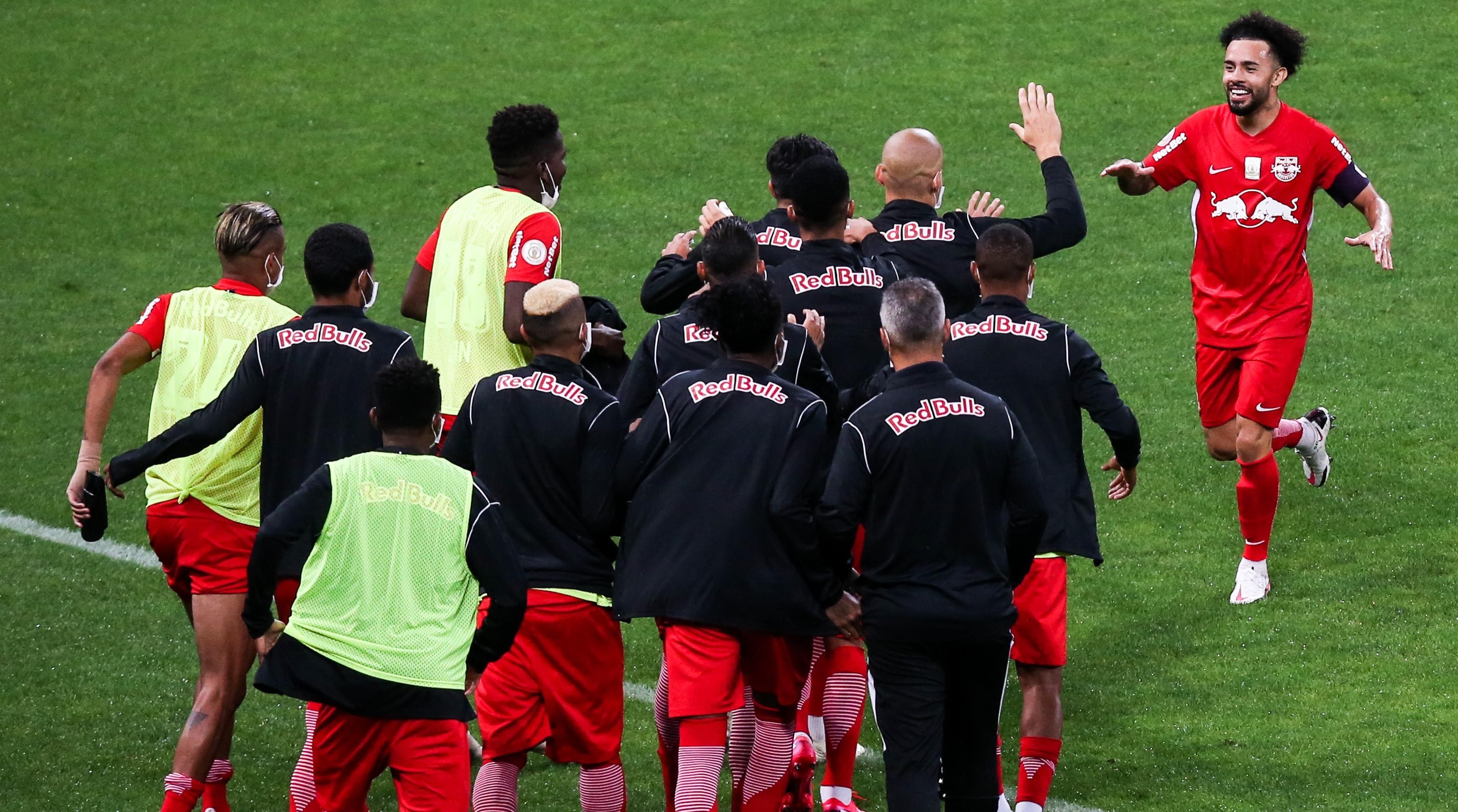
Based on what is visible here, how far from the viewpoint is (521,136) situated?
282 inches

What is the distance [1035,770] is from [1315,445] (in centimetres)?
433

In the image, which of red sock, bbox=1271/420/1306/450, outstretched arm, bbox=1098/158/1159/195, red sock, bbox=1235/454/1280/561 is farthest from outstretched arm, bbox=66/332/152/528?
red sock, bbox=1271/420/1306/450

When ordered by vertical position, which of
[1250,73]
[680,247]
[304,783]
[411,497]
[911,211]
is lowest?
[304,783]

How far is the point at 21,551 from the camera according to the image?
10273 millimetres

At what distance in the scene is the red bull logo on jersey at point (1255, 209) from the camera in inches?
344

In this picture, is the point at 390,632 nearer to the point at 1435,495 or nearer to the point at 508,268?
the point at 508,268

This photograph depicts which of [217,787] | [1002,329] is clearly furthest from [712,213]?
[217,787]

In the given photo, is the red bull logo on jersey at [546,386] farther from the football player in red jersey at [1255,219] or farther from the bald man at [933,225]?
the football player in red jersey at [1255,219]

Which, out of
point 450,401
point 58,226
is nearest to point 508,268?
point 450,401

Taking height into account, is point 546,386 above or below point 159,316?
below

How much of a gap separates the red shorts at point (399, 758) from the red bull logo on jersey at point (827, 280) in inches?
91.3

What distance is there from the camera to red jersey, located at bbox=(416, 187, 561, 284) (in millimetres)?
6934

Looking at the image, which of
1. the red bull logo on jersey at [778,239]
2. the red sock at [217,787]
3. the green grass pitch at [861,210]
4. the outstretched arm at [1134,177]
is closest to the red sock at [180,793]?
the red sock at [217,787]

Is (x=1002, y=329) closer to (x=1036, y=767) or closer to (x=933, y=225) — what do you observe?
(x=933, y=225)
